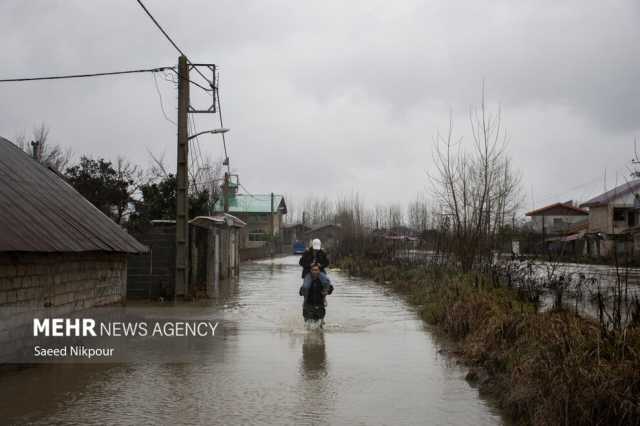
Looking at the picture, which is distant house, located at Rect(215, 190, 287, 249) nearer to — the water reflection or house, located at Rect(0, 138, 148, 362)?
house, located at Rect(0, 138, 148, 362)

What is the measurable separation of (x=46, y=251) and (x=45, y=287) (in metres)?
1.61

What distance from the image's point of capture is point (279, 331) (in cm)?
1424

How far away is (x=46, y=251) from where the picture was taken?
9.59m

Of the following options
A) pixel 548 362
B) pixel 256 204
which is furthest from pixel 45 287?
pixel 256 204

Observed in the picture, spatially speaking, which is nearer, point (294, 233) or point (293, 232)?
point (294, 233)

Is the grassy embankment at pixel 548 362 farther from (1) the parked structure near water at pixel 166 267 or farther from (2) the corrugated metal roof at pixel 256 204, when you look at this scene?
(2) the corrugated metal roof at pixel 256 204

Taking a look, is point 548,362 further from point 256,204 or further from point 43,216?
point 256,204

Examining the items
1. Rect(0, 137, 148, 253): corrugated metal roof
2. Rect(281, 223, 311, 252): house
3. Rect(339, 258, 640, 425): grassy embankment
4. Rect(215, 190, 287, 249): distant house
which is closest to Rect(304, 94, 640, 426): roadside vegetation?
Rect(339, 258, 640, 425): grassy embankment

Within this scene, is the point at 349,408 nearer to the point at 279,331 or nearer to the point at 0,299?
the point at 0,299

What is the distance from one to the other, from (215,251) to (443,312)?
10025 mm

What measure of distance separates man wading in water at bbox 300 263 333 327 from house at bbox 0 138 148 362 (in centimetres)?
352

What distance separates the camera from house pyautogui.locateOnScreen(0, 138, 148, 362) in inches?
378

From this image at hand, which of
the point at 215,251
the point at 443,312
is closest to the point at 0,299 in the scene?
the point at 443,312

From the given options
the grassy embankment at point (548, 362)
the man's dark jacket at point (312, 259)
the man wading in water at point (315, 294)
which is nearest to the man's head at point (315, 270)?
the man wading in water at point (315, 294)
